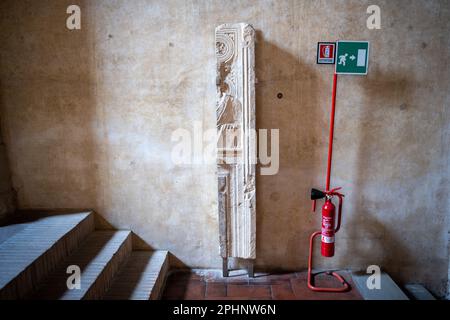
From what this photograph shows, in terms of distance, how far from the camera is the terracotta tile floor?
8.78ft

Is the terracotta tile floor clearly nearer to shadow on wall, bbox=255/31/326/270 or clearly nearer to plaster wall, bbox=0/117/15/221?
shadow on wall, bbox=255/31/326/270

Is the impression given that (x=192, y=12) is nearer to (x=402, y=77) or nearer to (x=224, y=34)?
(x=224, y=34)

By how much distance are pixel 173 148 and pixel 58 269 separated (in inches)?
56.6

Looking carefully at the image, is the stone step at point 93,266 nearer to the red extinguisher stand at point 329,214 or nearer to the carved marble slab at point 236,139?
the carved marble slab at point 236,139

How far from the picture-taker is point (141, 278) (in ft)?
8.55

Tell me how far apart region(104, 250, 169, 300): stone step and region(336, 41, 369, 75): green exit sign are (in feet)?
8.13

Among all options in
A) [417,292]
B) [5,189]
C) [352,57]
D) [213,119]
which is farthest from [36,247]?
[417,292]

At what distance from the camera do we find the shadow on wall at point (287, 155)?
8.89 ft

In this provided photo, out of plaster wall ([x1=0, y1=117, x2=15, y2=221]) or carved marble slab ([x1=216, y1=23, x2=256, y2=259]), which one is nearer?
carved marble slab ([x1=216, y1=23, x2=256, y2=259])

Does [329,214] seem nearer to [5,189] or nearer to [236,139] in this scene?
[236,139]

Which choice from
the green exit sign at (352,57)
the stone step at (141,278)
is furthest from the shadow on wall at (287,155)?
the stone step at (141,278)

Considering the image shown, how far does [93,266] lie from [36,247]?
47cm

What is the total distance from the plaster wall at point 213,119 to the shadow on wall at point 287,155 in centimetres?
1

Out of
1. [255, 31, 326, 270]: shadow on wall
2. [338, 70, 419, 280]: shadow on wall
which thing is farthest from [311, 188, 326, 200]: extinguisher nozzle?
[338, 70, 419, 280]: shadow on wall
